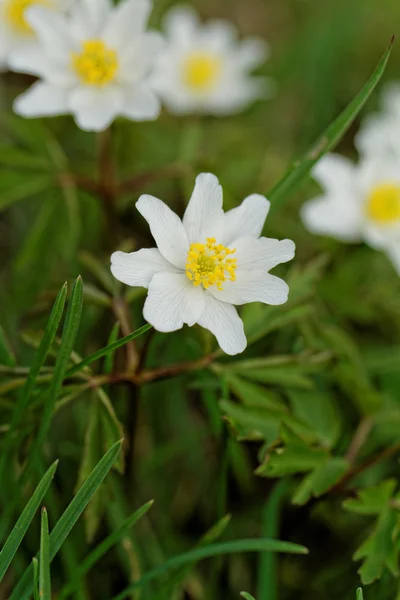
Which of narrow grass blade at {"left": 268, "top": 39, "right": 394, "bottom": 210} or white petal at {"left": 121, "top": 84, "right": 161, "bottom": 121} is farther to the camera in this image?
white petal at {"left": 121, "top": 84, "right": 161, "bottom": 121}

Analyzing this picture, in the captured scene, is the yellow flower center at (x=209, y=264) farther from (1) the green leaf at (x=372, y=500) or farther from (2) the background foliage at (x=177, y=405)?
(1) the green leaf at (x=372, y=500)

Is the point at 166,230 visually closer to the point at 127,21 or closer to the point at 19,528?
the point at 19,528

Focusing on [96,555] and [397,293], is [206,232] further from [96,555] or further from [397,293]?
[397,293]

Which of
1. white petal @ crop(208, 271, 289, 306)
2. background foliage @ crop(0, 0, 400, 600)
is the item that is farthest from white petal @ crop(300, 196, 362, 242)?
white petal @ crop(208, 271, 289, 306)

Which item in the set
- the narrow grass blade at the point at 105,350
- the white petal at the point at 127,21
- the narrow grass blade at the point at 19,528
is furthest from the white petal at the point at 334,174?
the narrow grass blade at the point at 19,528

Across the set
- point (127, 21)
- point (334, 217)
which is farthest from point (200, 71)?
point (334, 217)

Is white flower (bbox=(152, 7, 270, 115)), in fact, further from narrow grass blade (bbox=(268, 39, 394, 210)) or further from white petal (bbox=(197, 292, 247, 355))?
white petal (bbox=(197, 292, 247, 355))
